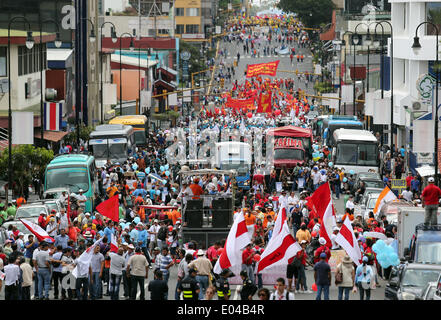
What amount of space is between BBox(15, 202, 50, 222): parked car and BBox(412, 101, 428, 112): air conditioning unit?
25.7m

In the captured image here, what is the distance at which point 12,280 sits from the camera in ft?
69.4

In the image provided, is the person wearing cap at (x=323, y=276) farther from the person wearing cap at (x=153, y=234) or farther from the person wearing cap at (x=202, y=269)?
the person wearing cap at (x=153, y=234)

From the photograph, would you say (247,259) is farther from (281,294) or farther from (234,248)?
(281,294)

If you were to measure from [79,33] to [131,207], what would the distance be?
44037 mm

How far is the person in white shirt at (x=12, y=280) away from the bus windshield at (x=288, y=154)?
92.7ft

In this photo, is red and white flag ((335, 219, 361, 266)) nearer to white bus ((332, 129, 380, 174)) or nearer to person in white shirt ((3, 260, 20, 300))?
person in white shirt ((3, 260, 20, 300))

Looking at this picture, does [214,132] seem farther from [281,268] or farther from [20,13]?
[281,268]

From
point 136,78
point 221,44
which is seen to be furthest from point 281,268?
point 221,44

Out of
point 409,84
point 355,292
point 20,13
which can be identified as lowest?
point 355,292

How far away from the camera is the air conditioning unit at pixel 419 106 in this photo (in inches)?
Result: 2080

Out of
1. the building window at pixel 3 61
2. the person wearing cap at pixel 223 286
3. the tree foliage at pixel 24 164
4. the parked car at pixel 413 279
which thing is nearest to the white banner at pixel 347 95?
the building window at pixel 3 61

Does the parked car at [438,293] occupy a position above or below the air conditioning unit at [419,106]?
below

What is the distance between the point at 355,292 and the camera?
74.1 feet

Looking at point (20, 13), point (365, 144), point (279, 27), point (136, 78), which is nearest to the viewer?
point (365, 144)
